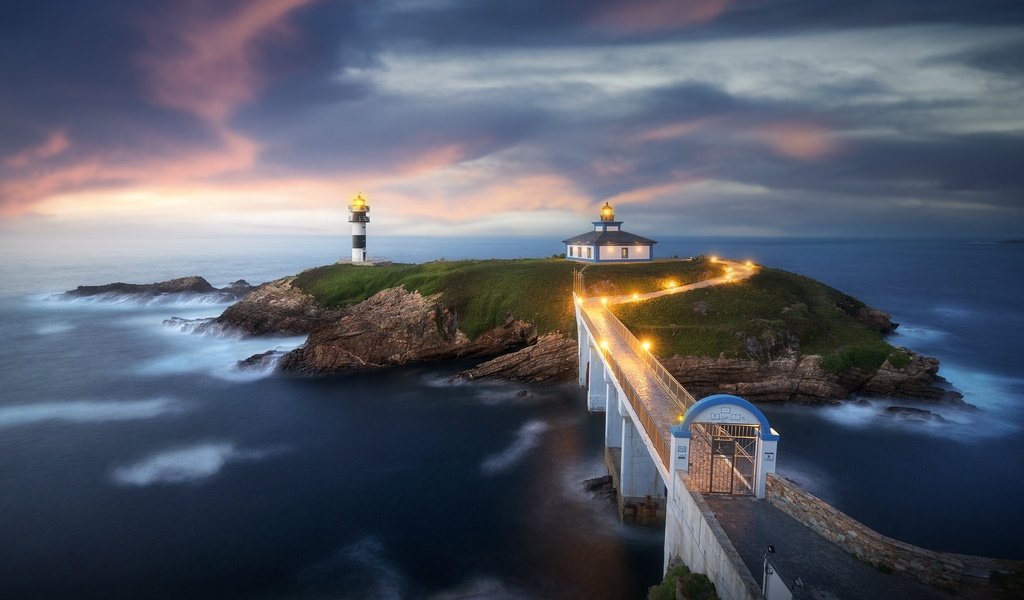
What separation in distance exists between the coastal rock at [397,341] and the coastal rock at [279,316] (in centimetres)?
1074

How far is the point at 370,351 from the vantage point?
53188mm

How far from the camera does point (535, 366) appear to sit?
47875mm

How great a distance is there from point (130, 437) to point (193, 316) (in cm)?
4835

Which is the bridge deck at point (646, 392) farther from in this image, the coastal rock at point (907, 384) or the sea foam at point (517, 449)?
the coastal rock at point (907, 384)

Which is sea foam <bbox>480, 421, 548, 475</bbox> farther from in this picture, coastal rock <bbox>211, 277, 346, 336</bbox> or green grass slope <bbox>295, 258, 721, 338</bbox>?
coastal rock <bbox>211, 277, 346, 336</bbox>

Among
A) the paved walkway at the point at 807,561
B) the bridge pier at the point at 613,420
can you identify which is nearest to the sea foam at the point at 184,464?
the bridge pier at the point at 613,420

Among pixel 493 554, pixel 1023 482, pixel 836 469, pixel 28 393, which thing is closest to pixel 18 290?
pixel 28 393

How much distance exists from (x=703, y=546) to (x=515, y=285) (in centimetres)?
4564

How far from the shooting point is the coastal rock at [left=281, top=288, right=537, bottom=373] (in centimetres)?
5225

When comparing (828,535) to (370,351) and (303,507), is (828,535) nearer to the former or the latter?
(303,507)

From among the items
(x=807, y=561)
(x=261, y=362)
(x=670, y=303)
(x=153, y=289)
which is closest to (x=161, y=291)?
(x=153, y=289)

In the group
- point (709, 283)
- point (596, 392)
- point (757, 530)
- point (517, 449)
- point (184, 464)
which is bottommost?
point (184, 464)

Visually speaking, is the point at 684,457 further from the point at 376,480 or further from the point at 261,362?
the point at 261,362

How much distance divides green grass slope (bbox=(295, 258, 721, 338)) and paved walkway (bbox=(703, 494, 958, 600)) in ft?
117
